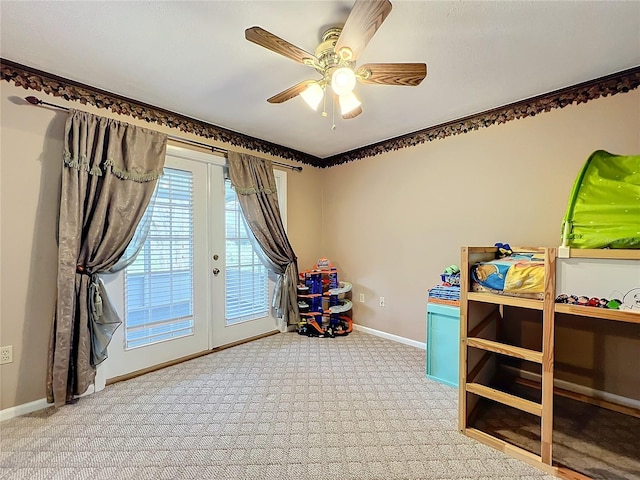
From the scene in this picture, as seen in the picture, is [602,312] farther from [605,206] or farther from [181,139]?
[181,139]

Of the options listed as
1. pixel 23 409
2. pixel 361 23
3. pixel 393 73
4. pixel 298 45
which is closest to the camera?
pixel 361 23

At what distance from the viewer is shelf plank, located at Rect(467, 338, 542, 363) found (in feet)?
5.02

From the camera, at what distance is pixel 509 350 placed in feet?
5.29

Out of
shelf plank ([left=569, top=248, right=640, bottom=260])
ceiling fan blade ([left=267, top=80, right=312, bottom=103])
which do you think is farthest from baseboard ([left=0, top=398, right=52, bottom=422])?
shelf plank ([left=569, top=248, right=640, bottom=260])

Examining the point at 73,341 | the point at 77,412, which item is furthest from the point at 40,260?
the point at 77,412

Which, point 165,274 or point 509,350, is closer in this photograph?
point 509,350

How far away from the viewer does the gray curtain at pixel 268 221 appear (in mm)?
3195

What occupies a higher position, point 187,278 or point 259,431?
point 187,278

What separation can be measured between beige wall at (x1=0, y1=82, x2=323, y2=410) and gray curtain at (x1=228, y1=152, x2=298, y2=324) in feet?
4.81

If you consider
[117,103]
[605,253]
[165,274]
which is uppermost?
[117,103]

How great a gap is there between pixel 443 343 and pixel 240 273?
7.30 ft

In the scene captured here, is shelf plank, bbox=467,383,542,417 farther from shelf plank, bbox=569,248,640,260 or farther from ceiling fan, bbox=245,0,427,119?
ceiling fan, bbox=245,0,427,119

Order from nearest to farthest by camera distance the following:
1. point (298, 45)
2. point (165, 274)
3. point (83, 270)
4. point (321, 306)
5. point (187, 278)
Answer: point (298, 45)
point (83, 270)
point (165, 274)
point (187, 278)
point (321, 306)

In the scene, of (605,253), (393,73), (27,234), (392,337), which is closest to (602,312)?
(605,253)
